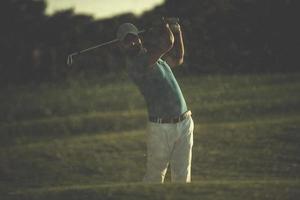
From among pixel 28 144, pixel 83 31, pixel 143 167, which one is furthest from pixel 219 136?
pixel 83 31

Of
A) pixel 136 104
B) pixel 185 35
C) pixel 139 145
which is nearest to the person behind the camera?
pixel 139 145

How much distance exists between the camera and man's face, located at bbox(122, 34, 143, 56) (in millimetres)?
8672

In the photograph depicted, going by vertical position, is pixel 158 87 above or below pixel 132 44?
below

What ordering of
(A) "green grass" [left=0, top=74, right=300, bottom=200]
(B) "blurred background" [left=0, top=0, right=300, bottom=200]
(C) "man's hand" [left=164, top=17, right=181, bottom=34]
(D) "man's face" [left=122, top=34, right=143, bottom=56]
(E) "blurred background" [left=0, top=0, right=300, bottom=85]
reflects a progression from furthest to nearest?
(E) "blurred background" [left=0, top=0, right=300, bottom=85] < (B) "blurred background" [left=0, top=0, right=300, bottom=200] < (C) "man's hand" [left=164, top=17, right=181, bottom=34] < (A) "green grass" [left=0, top=74, right=300, bottom=200] < (D) "man's face" [left=122, top=34, right=143, bottom=56]

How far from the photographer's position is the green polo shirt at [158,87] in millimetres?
8656

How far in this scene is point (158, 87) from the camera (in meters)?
8.74

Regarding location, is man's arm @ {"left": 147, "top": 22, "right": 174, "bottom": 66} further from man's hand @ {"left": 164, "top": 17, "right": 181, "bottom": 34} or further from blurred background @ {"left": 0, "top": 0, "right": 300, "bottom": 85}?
blurred background @ {"left": 0, "top": 0, "right": 300, "bottom": 85}

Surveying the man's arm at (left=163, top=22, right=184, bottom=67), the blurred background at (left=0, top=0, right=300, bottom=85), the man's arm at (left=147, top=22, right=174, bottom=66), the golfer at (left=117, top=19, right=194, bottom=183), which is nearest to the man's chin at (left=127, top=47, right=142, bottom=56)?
the golfer at (left=117, top=19, right=194, bottom=183)

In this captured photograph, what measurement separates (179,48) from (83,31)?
25.7 meters

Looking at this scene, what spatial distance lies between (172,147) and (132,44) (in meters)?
1.18

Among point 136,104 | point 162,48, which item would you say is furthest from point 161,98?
point 136,104

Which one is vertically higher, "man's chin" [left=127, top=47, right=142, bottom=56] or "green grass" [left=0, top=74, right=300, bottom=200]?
"man's chin" [left=127, top=47, right=142, bottom=56]

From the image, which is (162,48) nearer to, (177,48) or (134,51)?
(134,51)

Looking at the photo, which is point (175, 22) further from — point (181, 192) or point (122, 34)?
point (181, 192)
